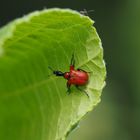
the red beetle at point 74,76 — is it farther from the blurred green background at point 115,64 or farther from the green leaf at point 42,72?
the blurred green background at point 115,64

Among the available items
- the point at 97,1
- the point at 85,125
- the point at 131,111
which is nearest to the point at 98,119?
the point at 85,125

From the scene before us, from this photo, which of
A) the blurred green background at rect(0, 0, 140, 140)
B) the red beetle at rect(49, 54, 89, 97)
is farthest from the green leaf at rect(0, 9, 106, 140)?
the blurred green background at rect(0, 0, 140, 140)

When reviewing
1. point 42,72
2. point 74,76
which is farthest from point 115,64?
point 42,72

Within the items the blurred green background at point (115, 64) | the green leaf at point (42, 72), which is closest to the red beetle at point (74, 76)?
the green leaf at point (42, 72)

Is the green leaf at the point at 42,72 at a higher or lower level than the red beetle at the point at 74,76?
higher

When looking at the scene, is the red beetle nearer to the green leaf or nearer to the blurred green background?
the green leaf

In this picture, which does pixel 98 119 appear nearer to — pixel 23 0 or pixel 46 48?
pixel 23 0
